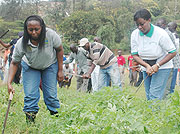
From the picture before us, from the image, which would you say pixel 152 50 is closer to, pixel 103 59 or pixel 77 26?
pixel 103 59

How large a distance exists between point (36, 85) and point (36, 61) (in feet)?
1.27

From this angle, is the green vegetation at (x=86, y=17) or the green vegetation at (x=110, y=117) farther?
the green vegetation at (x=86, y=17)

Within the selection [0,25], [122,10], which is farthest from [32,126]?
[122,10]

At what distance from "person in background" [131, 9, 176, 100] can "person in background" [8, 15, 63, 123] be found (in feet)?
4.45

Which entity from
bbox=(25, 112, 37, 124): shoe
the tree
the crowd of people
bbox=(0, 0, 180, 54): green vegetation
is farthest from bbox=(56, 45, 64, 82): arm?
the tree

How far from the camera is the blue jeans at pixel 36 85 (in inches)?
179

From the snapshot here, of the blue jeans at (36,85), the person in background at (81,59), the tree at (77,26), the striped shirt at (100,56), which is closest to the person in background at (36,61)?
the blue jeans at (36,85)

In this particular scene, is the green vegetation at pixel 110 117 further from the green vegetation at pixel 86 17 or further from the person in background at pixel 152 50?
the green vegetation at pixel 86 17

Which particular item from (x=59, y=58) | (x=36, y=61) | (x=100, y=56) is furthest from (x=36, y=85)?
(x=100, y=56)

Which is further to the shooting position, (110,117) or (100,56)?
(100,56)

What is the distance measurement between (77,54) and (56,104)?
16.7ft

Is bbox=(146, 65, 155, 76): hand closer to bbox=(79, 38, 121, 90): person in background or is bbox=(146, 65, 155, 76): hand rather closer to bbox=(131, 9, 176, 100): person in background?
bbox=(131, 9, 176, 100): person in background

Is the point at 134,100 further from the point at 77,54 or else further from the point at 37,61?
the point at 77,54

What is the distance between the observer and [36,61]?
14.7 feet
